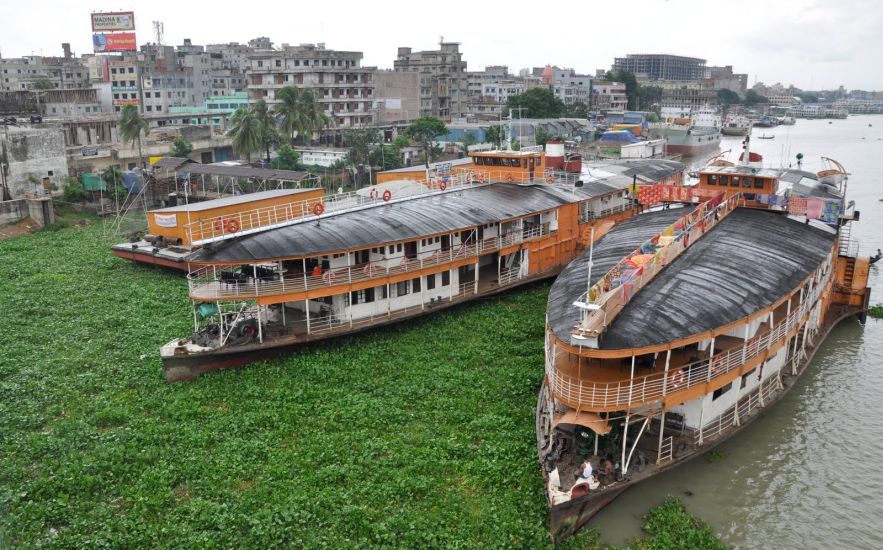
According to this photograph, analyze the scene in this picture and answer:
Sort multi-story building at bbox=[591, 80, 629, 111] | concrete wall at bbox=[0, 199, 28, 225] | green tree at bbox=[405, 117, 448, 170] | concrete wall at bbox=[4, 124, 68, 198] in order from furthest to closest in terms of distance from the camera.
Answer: multi-story building at bbox=[591, 80, 629, 111], green tree at bbox=[405, 117, 448, 170], concrete wall at bbox=[4, 124, 68, 198], concrete wall at bbox=[0, 199, 28, 225]

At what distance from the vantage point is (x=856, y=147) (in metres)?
128

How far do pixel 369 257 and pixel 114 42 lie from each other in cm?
9647

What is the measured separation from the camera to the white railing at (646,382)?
17.6 meters

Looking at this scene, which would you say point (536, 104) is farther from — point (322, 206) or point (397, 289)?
point (397, 289)

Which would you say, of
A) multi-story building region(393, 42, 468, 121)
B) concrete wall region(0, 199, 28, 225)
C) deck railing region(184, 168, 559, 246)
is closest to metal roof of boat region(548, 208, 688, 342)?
deck railing region(184, 168, 559, 246)

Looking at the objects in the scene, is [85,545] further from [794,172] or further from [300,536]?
[794,172]

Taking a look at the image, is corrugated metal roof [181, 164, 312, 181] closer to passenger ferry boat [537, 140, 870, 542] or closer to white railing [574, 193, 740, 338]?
passenger ferry boat [537, 140, 870, 542]

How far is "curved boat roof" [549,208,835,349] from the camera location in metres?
18.5

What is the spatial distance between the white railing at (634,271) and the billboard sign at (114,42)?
10185 centimetres

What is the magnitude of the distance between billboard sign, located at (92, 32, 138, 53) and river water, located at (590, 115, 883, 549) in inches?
4215

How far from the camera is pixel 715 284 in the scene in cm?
2108

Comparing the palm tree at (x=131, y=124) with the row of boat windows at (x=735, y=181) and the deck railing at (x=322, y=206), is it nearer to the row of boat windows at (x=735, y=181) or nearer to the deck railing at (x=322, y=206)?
the deck railing at (x=322, y=206)

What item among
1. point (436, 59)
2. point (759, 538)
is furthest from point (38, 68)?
point (759, 538)

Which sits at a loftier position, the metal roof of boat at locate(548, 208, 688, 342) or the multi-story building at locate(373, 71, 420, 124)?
the multi-story building at locate(373, 71, 420, 124)
